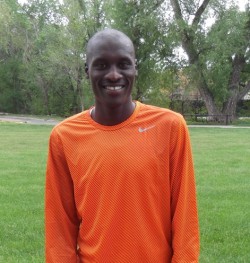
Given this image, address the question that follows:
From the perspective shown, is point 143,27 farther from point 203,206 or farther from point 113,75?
point 113,75

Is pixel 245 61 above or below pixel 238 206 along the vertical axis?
above

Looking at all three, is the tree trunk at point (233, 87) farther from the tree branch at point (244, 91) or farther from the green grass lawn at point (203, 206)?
the green grass lawn at point (203, 206)

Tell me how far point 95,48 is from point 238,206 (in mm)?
6117

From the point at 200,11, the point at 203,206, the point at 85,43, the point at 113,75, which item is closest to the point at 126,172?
the point at 113,75

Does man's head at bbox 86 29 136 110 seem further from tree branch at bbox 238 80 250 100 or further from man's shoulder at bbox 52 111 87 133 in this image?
tree branch at bbox 238 80 250 100

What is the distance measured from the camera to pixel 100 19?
127 feet

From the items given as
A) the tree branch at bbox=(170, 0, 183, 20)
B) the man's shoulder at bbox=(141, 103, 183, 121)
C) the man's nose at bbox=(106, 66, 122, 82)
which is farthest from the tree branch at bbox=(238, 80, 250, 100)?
the man's nose at bbox=(106, 66, 122, 82)

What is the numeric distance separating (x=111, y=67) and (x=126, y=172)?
17.7 inches

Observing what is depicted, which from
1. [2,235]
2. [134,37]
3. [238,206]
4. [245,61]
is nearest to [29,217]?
[2,235]

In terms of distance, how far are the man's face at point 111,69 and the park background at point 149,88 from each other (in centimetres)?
361

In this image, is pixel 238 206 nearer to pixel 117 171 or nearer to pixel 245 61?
pixel 117 171

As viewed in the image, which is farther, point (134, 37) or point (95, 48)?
point (134, 37)

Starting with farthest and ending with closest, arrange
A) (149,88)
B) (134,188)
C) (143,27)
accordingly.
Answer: (149,88), (143,27), (134,188)

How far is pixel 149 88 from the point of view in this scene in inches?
1508
